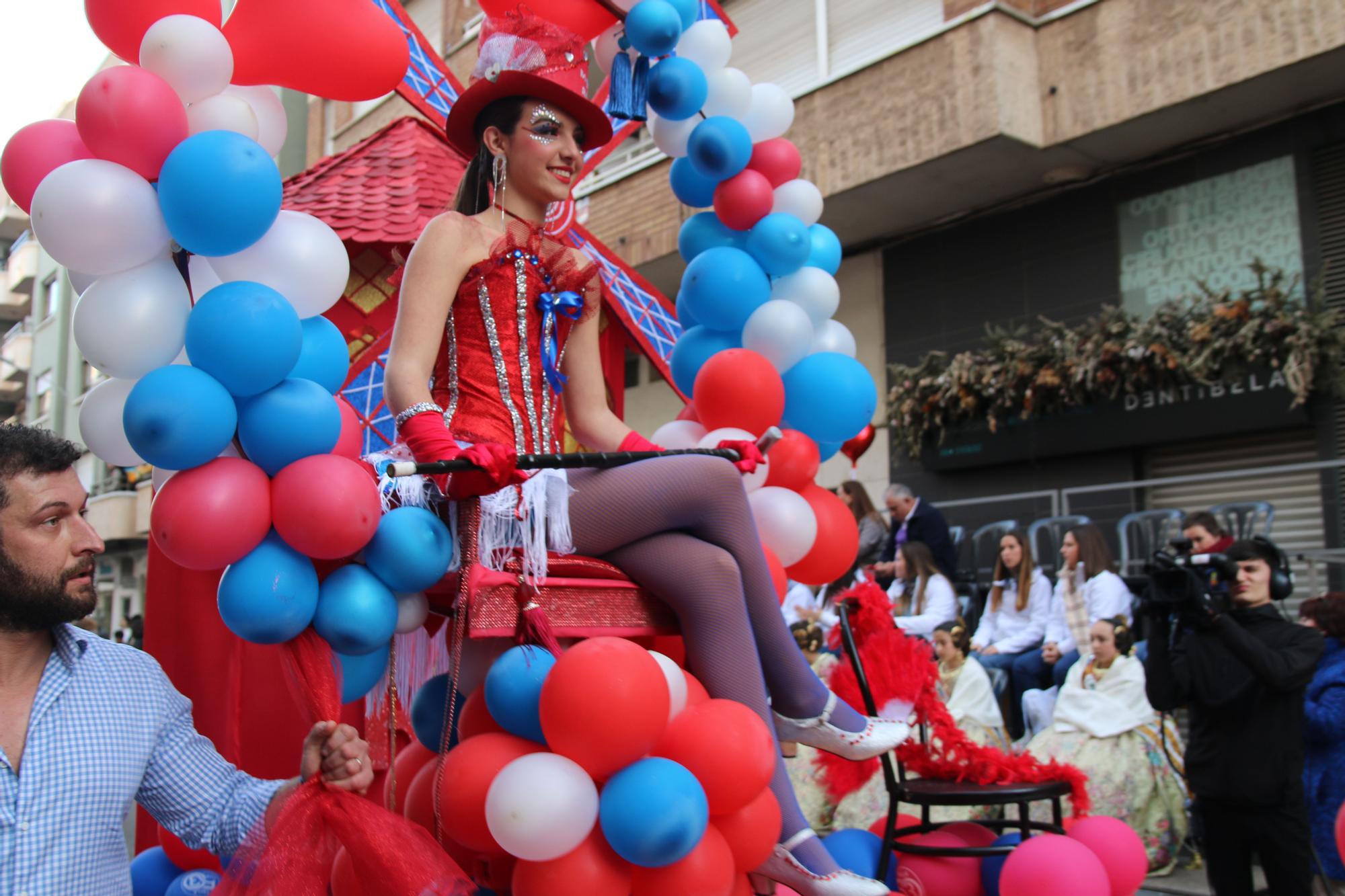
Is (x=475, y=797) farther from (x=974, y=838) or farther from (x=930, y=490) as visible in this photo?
(x=930, y=490)

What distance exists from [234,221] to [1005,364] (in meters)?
8.61

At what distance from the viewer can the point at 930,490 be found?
35.6 ft

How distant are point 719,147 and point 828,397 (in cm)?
89

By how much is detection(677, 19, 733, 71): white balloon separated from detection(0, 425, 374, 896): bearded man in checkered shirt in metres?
2.42

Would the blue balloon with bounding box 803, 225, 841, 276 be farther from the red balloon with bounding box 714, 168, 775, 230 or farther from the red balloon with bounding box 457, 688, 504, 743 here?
the red balloon with bounding box 457, 688, 504, 743

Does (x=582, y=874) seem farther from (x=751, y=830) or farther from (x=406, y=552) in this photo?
(x=406, y=552)

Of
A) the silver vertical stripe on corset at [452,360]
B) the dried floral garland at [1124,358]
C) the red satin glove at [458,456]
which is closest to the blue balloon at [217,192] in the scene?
the red satin glove at [458,456]

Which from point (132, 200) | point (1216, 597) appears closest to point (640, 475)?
point (132, 200)

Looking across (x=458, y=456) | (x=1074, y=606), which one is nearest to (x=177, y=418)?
(x=458, y=456)

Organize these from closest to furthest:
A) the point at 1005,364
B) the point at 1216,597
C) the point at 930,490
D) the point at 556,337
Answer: the point at 556,337 < the point at 1216,597 < the point at 1005,364 < the point at 930,490

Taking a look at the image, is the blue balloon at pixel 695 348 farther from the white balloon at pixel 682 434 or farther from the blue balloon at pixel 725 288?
the white balloon at pixel 682 434

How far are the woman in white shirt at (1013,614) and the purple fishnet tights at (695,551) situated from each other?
431 cm

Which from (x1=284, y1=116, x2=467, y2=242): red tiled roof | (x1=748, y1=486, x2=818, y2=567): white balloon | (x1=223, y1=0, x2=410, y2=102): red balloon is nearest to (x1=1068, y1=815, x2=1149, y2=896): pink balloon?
(x1=748, y1=486, x2=818, y2=567): white balloon

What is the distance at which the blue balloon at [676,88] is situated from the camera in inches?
142
